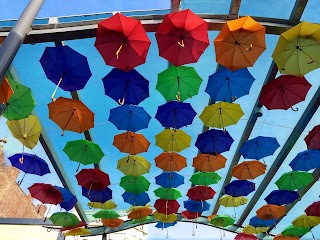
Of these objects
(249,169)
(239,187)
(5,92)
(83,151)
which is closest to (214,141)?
(249,169)

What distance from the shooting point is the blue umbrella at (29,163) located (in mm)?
6425

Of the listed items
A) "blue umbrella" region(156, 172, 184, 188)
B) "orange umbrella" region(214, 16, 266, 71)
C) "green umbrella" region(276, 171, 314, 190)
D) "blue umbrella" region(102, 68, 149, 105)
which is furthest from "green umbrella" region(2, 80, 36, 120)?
"green umbrella" region(276, 171, 314, 190)

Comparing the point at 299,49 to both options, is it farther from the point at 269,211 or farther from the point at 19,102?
the point at 269,211

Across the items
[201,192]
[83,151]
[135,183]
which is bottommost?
[135,183]

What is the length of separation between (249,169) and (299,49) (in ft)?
11.8

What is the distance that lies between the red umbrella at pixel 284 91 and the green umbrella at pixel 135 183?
3.87 meters

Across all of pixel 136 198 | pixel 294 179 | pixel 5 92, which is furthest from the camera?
pixel 136 198

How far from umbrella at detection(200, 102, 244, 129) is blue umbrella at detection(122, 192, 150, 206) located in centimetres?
374

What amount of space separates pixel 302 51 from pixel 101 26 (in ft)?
10.3

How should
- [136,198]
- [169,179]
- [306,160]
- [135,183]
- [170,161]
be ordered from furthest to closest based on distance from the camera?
[136,198] → [169,179] → [135,183] → [170,161] → [306,160]

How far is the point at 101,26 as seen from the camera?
410 cm

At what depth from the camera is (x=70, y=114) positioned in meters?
5.41

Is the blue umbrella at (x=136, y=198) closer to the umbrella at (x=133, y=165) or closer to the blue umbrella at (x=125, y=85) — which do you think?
the umbrella at (x=133, y=165)

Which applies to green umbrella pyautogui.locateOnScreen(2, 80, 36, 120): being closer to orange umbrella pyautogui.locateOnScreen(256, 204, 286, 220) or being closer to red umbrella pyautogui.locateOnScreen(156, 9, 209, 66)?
red umbrella pyautogui.locateOnScreen(156, 9, 209, 66)
